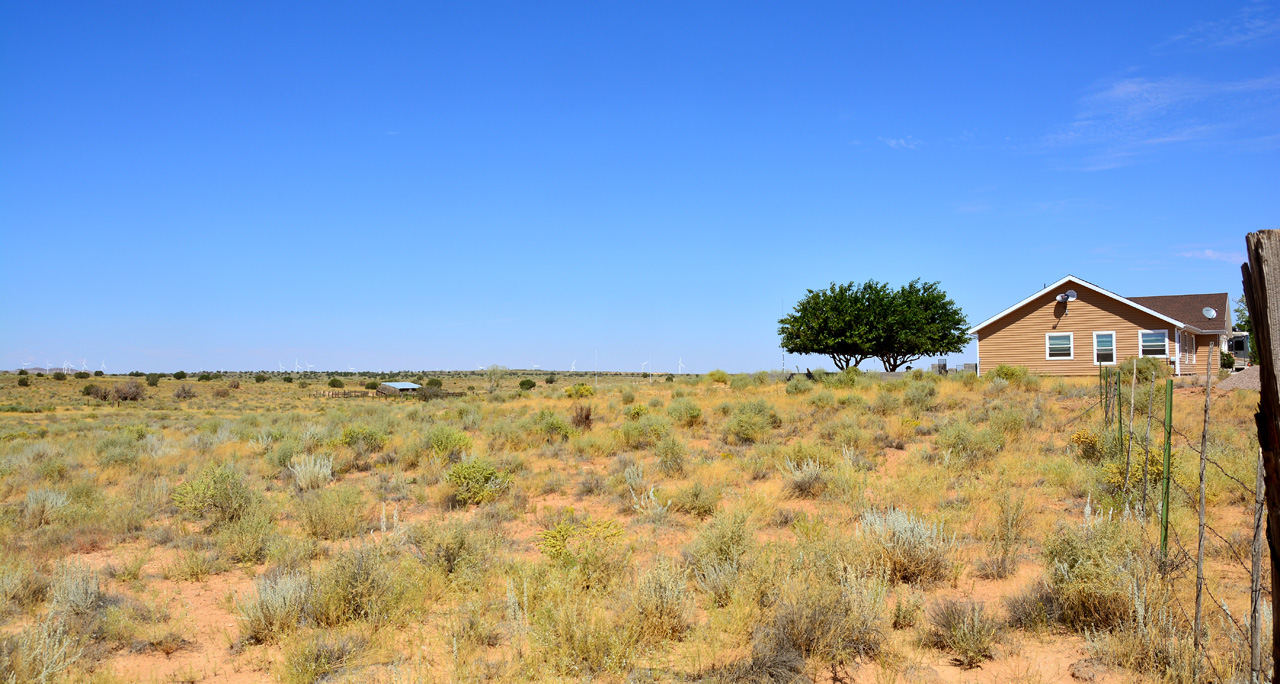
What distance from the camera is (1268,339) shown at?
2.14 meters

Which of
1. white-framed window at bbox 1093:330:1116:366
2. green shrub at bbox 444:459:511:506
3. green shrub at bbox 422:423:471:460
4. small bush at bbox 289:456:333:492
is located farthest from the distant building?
white-framed window at bbox 1093:330:1116:366

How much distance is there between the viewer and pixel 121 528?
9.58 metres

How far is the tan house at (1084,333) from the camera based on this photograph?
30031 mm

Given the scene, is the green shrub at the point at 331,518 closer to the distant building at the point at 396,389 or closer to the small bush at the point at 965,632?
the small bush at the point at 965,632

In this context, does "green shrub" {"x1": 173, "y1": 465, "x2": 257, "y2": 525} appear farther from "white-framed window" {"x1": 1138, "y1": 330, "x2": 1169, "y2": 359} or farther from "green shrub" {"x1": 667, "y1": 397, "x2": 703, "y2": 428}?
"white-framed window" {"x1": 1138, "y1": 330, "x2": 1169, "y2": 359}

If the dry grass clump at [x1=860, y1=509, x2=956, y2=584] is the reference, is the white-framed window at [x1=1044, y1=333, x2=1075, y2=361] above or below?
above

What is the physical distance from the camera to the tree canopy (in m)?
39.2

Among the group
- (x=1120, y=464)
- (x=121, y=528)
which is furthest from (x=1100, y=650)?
(x=121, y=528)

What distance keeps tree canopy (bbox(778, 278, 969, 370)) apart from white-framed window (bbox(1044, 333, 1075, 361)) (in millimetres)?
7925

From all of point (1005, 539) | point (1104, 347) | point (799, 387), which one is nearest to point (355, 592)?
point (1005, 539)

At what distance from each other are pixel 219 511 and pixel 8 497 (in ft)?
18.0

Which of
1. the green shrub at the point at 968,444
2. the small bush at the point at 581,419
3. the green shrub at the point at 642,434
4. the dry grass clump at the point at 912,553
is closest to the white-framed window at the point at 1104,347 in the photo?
the green shrub at the point at 968,444

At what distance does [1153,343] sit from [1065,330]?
131 inches

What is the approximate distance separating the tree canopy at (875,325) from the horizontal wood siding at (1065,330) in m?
6.07
